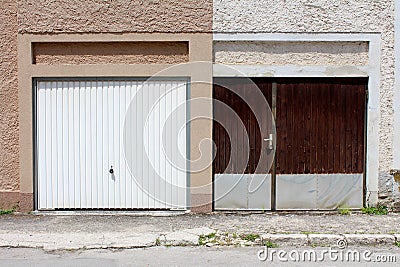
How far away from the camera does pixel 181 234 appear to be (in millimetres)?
7324

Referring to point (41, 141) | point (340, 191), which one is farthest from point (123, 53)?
point (340, 191)

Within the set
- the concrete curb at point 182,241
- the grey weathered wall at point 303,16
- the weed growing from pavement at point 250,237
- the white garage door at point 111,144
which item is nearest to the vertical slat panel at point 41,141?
the white garage door at point 111,144

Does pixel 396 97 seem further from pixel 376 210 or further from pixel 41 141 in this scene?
pixel 41 141

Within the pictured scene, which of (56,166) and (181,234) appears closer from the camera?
(181,234)

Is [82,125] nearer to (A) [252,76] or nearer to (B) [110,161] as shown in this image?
(B) [110,161]

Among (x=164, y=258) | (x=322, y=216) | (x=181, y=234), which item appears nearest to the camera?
(x=164, y=258)

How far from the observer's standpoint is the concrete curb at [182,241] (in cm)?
693

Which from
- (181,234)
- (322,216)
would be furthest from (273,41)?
(181,234)

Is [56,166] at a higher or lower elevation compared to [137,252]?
higher

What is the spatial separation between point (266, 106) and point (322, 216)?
1.93 meters

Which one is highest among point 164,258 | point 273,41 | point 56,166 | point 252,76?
point 273,41

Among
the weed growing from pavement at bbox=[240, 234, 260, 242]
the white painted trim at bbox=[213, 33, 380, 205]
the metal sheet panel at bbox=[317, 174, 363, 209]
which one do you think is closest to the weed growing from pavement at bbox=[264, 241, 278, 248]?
the weed growing from pavement at bbox=[240, 234, 260, 242]

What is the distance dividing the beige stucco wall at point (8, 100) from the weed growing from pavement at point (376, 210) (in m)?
5.63

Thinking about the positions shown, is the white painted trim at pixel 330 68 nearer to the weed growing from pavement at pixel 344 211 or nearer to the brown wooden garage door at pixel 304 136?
the brown wooden garage door at pixel 304 136
